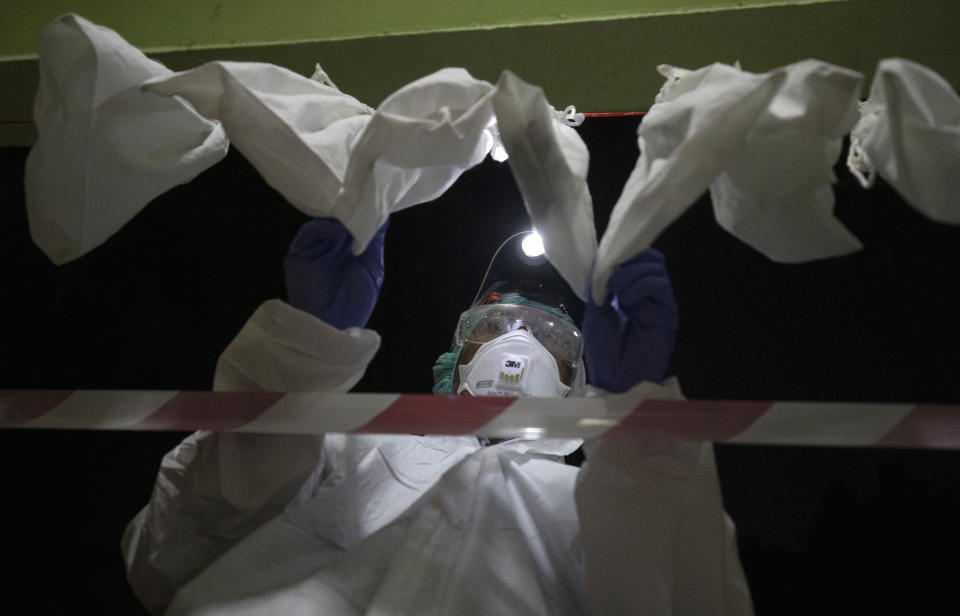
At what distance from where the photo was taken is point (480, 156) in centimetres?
108

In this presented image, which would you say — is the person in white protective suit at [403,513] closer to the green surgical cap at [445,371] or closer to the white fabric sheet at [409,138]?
the white fabric sheet at [409,138]

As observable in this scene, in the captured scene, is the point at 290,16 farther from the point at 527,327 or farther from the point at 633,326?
the point at 633,326

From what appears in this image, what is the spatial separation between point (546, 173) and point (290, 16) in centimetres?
96

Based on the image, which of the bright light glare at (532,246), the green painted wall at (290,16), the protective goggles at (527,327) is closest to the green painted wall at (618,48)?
the green painted wall at (290,16)

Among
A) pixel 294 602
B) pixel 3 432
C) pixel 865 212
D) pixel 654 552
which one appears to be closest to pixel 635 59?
pixel 865 212

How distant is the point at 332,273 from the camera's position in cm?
104

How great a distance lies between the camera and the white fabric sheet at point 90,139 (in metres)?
Answer: 0.98

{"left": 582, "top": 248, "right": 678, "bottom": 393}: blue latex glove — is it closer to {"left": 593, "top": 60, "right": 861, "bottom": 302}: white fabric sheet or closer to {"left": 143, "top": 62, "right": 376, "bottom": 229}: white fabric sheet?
{"left": 593, "top": 60, "right": 861, "bottom": 302}: white fabric sheet

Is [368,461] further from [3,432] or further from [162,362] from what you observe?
[3,432]

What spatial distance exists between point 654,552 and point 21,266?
182cm

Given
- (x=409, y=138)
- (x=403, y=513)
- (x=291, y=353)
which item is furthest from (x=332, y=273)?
(x=403, y=513)

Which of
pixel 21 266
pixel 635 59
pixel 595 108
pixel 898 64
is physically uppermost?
pixel 898 64

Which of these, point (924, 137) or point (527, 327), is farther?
point (527, 327)

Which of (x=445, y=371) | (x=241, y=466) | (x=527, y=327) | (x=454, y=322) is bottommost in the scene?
(x=454, y=322)
